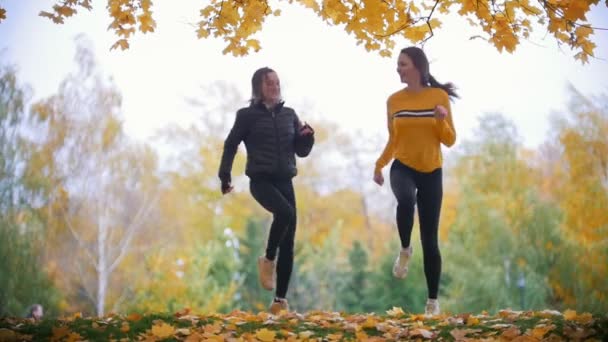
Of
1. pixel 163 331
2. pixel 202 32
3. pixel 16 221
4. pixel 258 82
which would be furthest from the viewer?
pixel 16 221

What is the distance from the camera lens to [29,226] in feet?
48.4

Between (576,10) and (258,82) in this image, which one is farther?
(258,82)

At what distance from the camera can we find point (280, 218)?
440cm

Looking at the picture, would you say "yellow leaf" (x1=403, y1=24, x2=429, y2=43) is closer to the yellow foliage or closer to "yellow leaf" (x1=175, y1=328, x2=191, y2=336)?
the yellow foliage

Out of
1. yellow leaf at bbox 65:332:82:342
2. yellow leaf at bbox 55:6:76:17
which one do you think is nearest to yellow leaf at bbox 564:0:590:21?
yellow leaf at bbox 65:332:82:342

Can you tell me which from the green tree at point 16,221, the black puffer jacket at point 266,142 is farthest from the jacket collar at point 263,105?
the green tree at point 16,221

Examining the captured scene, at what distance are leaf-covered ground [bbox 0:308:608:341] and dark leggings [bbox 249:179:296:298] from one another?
0.37 metres

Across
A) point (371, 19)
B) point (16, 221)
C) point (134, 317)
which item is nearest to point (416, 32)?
point (371, 19)

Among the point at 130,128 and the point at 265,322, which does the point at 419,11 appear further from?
the point at 130,128

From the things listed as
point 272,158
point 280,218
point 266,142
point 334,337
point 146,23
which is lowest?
point 334,337

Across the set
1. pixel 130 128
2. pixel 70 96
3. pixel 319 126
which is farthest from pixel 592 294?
pixel 70 96

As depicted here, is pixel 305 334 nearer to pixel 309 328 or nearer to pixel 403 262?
pixel 309 328

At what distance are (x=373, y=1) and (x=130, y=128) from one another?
1435 cm

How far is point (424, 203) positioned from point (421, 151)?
1.03 feet
